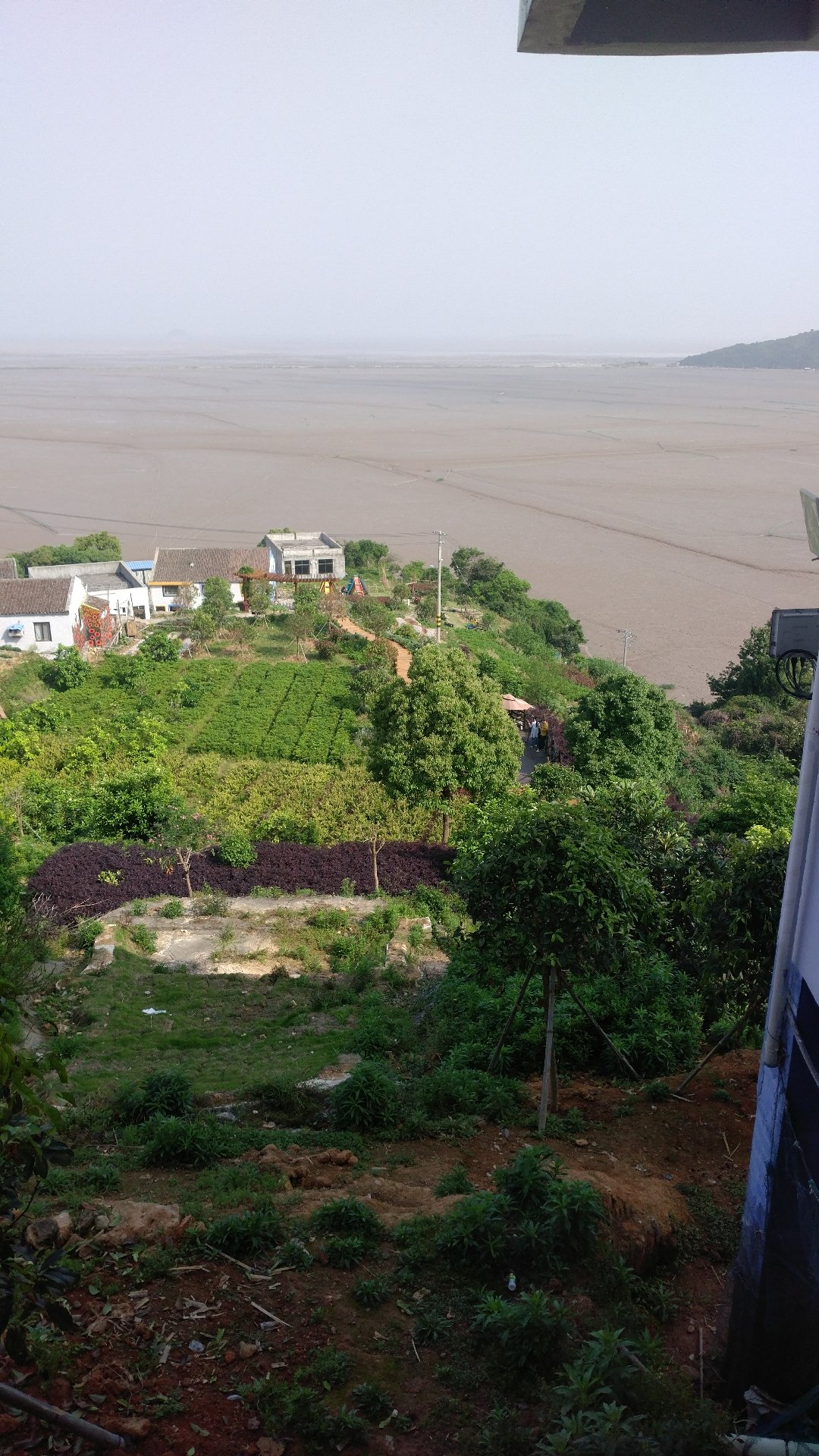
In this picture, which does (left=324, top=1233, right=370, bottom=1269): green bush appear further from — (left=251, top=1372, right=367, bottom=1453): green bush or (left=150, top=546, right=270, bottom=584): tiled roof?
(left=150, top=546, right=270, bottom=584): tiled roof

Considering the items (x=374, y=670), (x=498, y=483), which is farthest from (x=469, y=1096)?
(x=498, y=483)

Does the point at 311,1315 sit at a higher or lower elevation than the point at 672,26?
lower

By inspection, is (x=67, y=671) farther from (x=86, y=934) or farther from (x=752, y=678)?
(x=752, y=678)

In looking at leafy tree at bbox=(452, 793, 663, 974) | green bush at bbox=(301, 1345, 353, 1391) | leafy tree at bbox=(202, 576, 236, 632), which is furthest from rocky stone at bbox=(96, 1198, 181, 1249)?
leafy tree at bbox=(202, 576, 236, 632)

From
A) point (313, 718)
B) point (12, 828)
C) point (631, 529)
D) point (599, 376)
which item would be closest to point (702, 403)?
point (599, 376)

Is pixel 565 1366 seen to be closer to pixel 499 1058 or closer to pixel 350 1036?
pixel 499 1058

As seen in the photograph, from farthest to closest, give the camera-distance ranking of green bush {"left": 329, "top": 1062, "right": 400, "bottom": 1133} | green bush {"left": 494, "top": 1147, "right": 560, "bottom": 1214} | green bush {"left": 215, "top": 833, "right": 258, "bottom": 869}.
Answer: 1. green bush {"left": 215, "top": 833, "right": 258, "bottom": 869}
2. green bush {"left": 329, "top": 1062, "right": 400, "bottom": 1133}
3. green bush {"left": 494, "top": 1147, "right": 560, "bottom": 1214}
